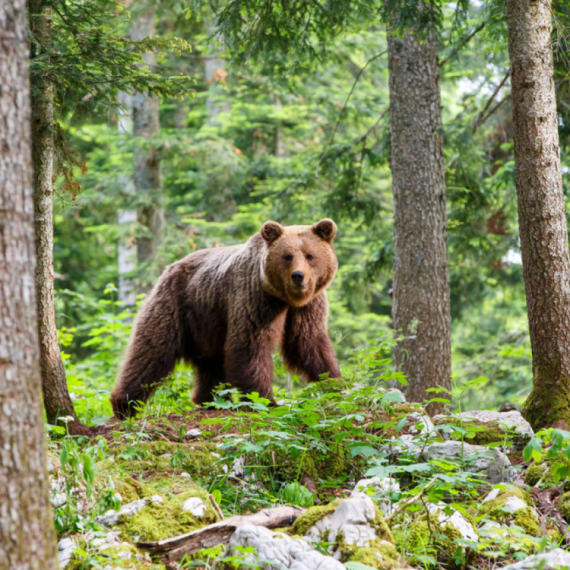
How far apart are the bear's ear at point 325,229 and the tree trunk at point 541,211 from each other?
1.95 metres

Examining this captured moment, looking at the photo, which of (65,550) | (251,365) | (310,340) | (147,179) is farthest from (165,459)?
(147,179)

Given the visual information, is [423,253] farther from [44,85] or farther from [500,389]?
[500,389]

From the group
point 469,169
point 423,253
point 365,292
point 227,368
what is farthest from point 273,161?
point 227,368

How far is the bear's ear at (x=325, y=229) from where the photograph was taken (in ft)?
21.9

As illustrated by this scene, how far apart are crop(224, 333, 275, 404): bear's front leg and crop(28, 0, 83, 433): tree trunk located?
72.3 inches

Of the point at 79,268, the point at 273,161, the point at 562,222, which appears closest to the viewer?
the point at 562,222

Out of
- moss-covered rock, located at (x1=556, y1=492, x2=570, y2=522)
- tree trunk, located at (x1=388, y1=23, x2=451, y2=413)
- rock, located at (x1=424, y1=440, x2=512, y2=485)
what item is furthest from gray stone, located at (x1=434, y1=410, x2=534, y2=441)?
tree trunk, located at (x1=388, y1=23, x2=451, y2=413)

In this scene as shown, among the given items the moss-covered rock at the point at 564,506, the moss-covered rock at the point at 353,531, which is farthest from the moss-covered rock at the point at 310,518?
the moss-covered rock at the point at 564,506

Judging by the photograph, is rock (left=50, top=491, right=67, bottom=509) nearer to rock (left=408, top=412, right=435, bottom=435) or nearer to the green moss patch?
the green moss patch

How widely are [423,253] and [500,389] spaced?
1218cm

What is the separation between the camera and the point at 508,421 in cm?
518

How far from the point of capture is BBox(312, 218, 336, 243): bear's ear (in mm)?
6688

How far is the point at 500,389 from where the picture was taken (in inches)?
724

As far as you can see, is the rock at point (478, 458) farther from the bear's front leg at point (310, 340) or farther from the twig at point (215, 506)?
the bear's front leg at point (310, 340)
